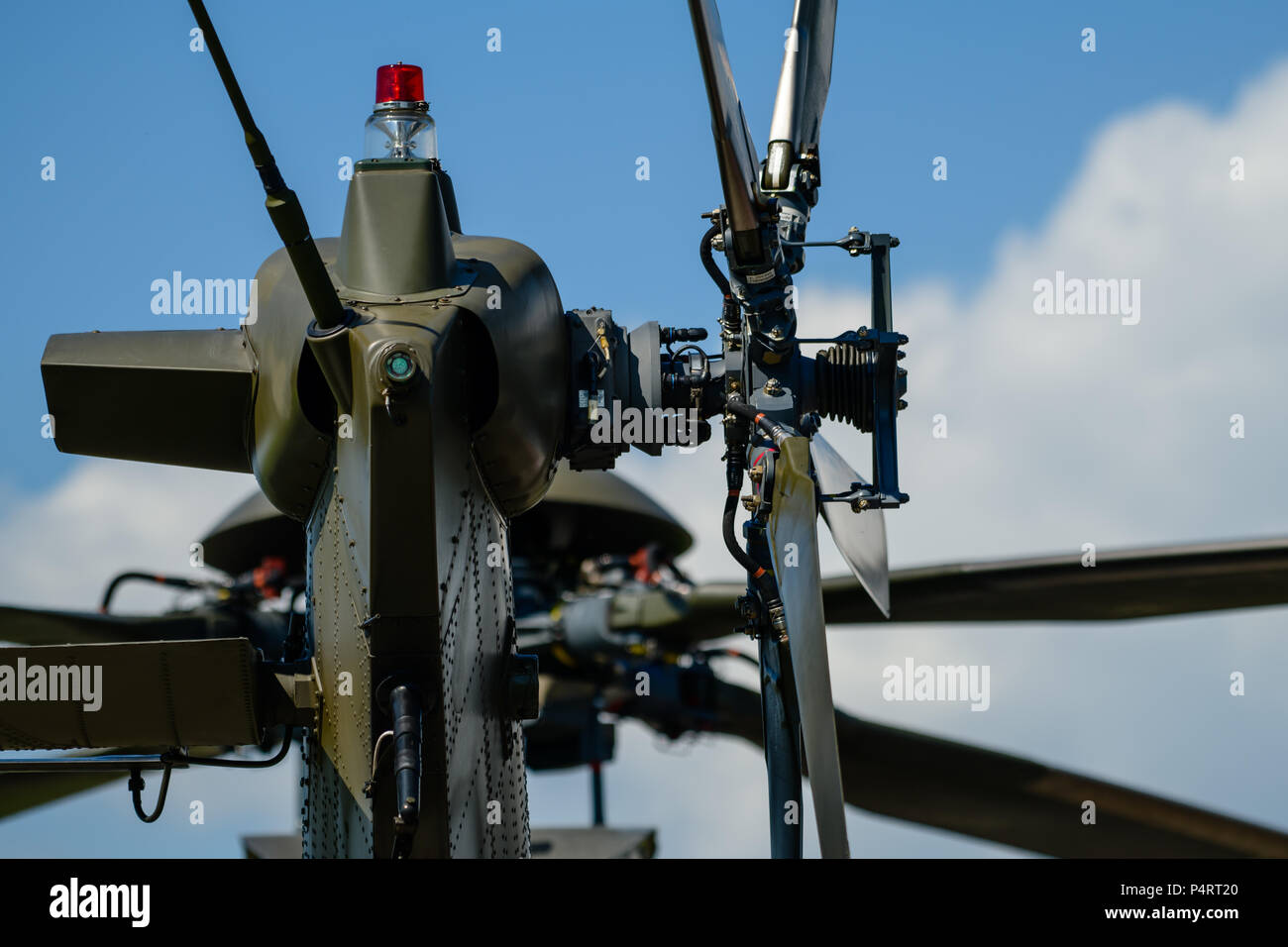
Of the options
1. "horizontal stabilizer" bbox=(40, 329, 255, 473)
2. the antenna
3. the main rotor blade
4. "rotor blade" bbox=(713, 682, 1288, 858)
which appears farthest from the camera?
"rotor blade" bbox=(713, 682, 1288, 858)

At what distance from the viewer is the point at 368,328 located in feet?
22.3

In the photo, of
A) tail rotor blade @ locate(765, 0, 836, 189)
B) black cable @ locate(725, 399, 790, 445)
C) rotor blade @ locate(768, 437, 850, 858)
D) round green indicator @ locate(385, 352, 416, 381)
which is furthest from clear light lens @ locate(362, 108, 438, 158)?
rotor blade @ locate(768, 437, 850, 858)

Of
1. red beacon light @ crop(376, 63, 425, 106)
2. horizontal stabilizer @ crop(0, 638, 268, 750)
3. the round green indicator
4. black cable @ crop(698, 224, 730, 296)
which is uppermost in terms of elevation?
red beacon light @ crop(376, 63, 425, 106)

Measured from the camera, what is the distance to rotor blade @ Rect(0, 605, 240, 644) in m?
11.7

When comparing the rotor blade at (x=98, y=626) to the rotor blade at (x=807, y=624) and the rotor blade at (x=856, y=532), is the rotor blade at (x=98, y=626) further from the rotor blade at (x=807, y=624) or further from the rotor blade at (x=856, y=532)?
the rotor blade at (x=807, y=624)

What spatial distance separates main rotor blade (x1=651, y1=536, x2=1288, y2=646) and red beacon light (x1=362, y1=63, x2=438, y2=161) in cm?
425

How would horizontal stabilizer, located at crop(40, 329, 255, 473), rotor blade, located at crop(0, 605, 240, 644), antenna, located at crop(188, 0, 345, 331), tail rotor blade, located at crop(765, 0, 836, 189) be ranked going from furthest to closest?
rotor blade, located at crop(0, 605, 240, 644) → tail rotor blade, located at crop(765, 0, 836, 189) → horizontal stabilizer, located at crop(40, 329, 255, 473) → antenna, located at crop(188, 0, 345, 331)

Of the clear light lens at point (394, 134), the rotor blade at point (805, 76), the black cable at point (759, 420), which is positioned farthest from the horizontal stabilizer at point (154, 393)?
the rotor blade at point (805, 76)

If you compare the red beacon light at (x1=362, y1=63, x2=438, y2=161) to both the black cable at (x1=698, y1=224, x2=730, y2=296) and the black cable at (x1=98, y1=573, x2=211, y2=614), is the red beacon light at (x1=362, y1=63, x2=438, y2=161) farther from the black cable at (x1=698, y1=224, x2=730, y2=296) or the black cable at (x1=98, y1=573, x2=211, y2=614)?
the black cable at (x1=98, y1=573, x2=211, y2=614)

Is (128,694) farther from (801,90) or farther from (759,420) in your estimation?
(801,90)

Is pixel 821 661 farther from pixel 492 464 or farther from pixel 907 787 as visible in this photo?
pixel 907 787

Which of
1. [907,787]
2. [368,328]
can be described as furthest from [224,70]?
[907,787]
